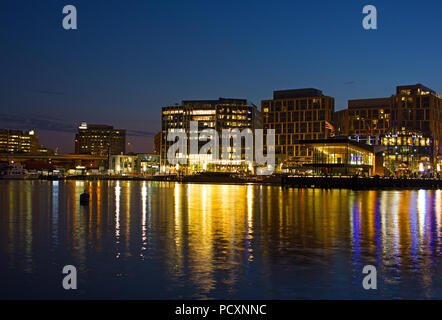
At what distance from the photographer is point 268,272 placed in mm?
21219

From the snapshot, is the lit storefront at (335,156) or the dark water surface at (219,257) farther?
the lit storefront at (335,156)

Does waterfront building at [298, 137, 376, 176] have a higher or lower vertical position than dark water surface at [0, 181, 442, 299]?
higher

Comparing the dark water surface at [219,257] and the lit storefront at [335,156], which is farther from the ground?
the lit storefront at [335,156]

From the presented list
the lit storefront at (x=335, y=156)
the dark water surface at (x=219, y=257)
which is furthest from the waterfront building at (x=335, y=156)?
the dark water surface at (x=219, y=257)

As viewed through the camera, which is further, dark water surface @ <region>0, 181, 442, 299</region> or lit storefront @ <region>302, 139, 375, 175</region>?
lit storefront @ <region>302, 139, 375, 175</region>

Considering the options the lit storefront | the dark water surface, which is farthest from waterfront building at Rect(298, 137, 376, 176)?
the dark water surface

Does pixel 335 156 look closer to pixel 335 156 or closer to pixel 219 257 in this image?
pixel 335 156

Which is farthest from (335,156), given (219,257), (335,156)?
(219,257)

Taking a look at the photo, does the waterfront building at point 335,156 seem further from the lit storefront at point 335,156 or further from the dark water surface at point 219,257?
the dark water surface at point 219,257

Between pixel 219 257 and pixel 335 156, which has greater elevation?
pixel 335 156

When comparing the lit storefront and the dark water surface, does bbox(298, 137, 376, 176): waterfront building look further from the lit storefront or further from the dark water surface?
the dark water surface

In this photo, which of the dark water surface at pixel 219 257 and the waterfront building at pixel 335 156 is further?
the waterfront building at pixel 335 156

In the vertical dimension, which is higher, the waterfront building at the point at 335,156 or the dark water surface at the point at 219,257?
the waterfront building at the point at 335,156
